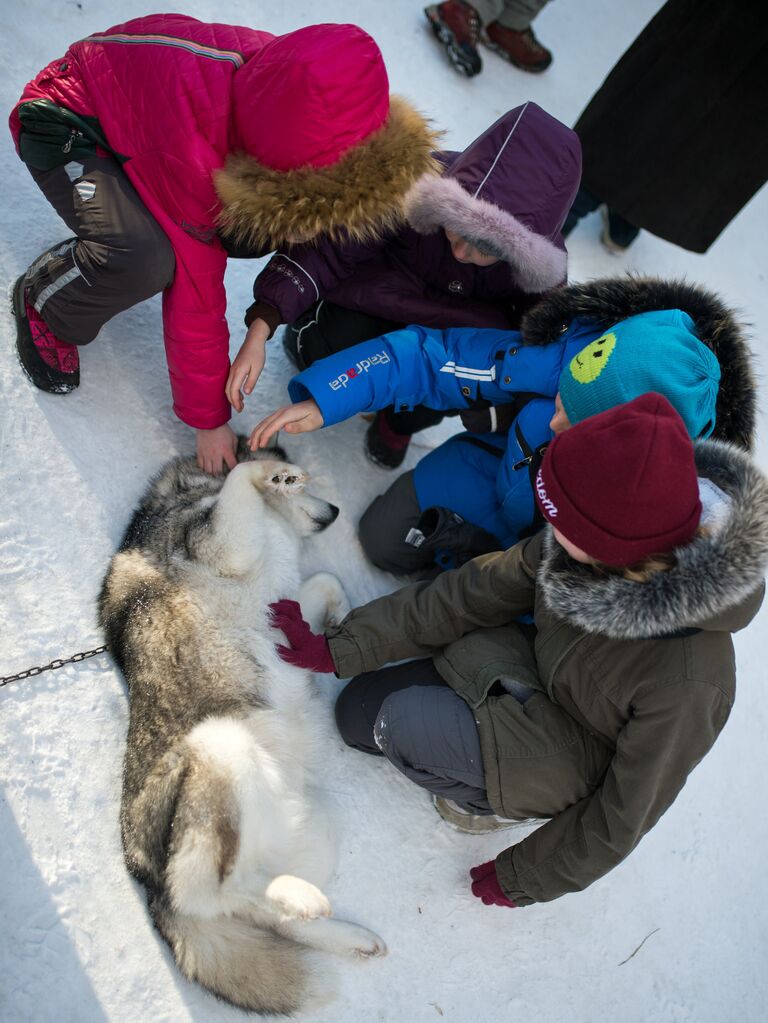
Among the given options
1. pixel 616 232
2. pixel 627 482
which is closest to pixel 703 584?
pixel 627 482

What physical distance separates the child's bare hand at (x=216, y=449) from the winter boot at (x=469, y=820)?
149cm

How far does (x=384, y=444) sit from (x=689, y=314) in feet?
4.48

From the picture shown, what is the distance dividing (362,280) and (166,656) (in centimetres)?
164

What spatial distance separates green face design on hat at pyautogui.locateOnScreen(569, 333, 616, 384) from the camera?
1969 millimetres

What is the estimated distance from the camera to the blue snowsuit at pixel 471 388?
7.93ft

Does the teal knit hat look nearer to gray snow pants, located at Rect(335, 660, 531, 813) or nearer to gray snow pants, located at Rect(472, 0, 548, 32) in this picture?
gray snow pants, located at Rect(335, 660, 531, 813)

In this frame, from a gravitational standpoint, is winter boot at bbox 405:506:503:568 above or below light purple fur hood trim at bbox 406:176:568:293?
below

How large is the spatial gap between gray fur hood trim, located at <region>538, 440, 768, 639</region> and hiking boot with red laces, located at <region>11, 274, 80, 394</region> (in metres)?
1.91

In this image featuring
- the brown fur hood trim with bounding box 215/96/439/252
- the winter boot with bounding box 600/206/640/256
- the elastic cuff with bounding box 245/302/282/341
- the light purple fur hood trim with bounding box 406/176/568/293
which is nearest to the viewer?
the brown fur hood trim with bounding box 215/96/439/252

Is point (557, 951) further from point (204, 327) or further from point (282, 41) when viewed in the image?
point (282, 41)

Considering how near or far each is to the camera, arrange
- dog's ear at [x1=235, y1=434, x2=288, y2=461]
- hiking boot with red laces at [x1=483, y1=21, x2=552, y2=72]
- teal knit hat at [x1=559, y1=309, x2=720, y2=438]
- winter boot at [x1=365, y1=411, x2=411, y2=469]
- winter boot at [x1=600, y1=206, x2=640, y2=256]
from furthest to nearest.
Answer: hiking boot with red laces at [x1=483, y1=21, x2=552, y2=72] < winter boot at [x1=600, y1=206, x2=640, y2=256] < winter boot at [x1=365, y1=411, x2=411, y2=469] < dog's ear at [x1=235, y1=434, x2=288, y2=461] < teal knit hat at [x1=559, y1=309, x2=720, y2=438]

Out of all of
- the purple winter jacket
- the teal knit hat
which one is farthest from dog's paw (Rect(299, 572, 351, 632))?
the teal knit hat

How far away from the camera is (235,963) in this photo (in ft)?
6.53

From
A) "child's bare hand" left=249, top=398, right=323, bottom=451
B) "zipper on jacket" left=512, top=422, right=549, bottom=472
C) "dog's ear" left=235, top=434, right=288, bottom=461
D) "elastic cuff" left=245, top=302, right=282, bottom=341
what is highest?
"zipper on jacket" left=512, top=422, right=549, bottom=472
